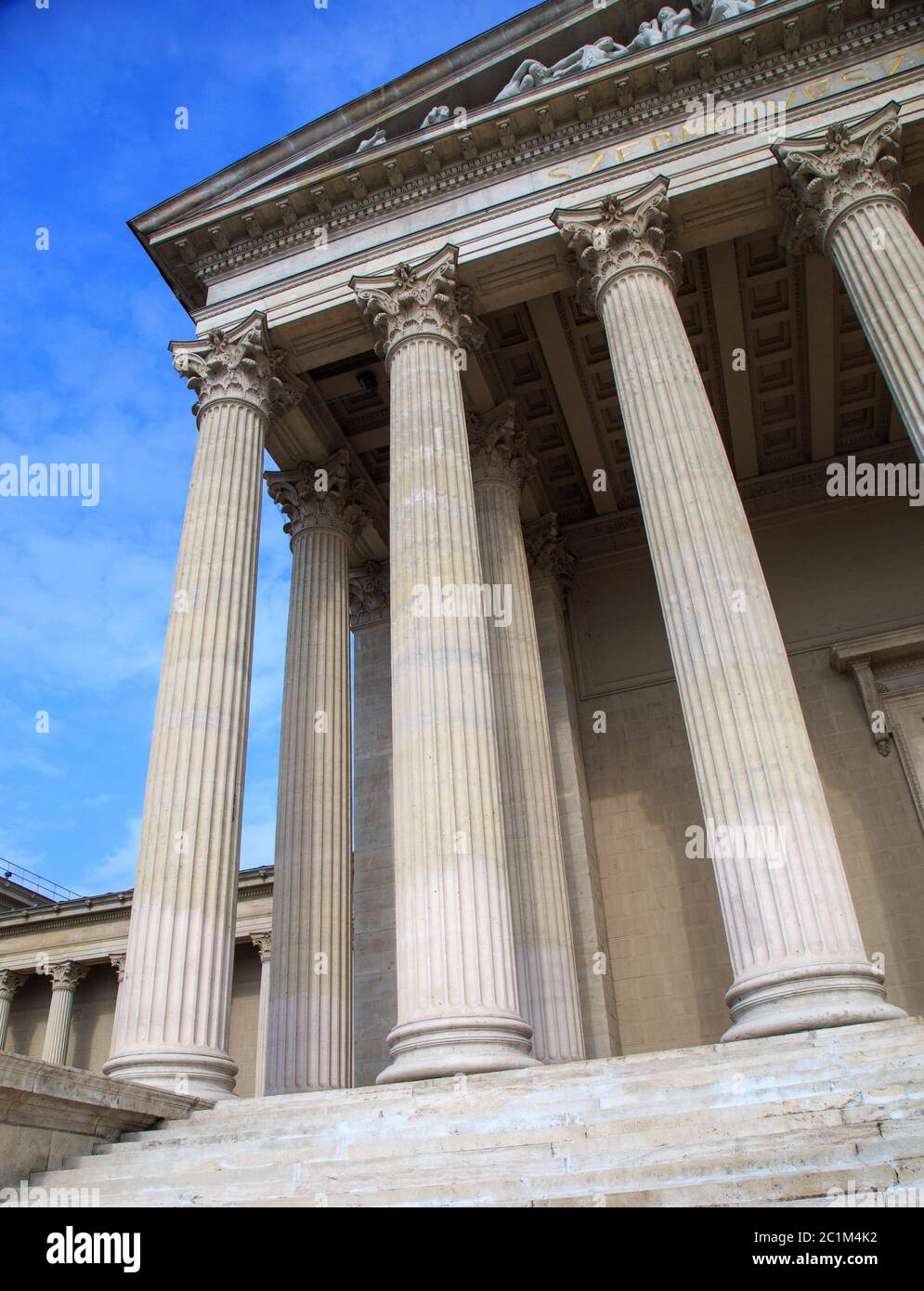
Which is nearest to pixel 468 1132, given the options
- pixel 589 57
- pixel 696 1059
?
pixel 696 1059

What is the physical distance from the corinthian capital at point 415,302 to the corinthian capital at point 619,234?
7.63 feet

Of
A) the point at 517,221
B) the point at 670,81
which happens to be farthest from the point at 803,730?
the point at 670,81

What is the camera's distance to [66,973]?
40625 mm

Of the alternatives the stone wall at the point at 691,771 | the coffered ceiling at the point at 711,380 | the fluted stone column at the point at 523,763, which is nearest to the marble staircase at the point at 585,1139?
the fluted stone column at the point at 523,763

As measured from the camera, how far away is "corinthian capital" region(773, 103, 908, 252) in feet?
54.8

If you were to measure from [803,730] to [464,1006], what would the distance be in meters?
5.75

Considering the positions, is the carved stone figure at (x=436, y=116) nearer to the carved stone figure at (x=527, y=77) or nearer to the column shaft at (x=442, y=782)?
the carved stone figure at (x=527, y=77)

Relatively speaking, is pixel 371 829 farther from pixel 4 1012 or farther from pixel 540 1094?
pixel 4 1012

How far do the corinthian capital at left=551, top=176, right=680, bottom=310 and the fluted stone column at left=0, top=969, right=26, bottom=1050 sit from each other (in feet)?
125

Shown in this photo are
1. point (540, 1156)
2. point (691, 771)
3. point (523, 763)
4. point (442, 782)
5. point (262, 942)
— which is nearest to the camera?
point (540, 1156)

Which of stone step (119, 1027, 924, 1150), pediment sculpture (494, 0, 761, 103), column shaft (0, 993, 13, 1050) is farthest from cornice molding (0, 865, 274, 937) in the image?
pediment sculpture (494, 0, 761, 103)

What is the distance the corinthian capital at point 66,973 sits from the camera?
1598 inches

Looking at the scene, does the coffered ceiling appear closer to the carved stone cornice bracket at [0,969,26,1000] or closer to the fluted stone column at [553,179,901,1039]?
the fluted stone column at [553,179,901,1039]

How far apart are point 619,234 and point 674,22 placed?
572cm
